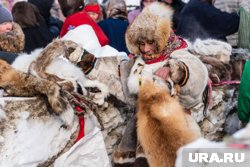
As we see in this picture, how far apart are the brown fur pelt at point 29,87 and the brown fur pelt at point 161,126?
514mm

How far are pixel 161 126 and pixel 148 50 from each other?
0.67 meters

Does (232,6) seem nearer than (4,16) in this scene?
No

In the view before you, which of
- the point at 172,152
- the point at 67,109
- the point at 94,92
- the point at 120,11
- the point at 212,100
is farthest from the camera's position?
the point at 120,11

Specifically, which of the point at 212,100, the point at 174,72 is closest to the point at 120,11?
the point at 212,100

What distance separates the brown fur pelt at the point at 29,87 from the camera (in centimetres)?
408

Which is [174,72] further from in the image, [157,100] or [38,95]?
[38,95]

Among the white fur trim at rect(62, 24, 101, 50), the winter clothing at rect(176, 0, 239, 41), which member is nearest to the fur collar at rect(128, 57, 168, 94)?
the white fur trim at rect(62, 24, 101, 50)

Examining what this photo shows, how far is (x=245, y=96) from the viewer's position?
4.19m

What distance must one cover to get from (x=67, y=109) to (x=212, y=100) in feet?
4.19

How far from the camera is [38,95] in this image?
4152mm
